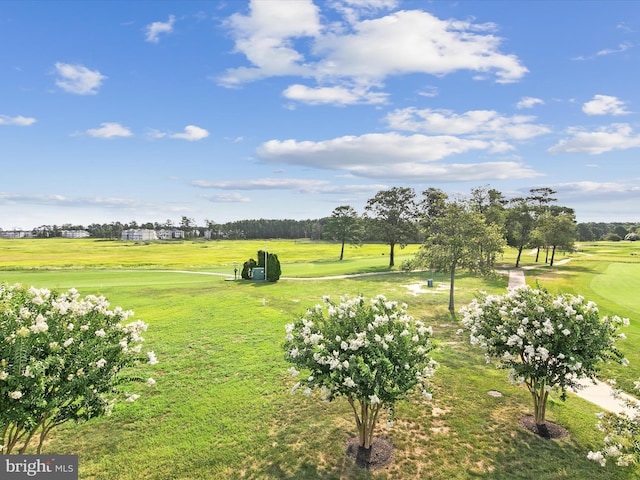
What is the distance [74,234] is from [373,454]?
227 metres

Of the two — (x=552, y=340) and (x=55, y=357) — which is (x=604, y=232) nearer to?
(x=552, y=340)

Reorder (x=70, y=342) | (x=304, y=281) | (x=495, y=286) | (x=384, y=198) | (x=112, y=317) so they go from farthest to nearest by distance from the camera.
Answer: (x=384, y=198) → (x=304, y=281) → (x=495, y=286) → (x=112, y=317) → (x=70, y=342)

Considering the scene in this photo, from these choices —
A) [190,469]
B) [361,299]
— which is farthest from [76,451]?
[361,299]

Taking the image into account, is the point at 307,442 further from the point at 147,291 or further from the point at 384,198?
the point at 384,198

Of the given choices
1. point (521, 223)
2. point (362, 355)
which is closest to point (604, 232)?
point (521, 223)

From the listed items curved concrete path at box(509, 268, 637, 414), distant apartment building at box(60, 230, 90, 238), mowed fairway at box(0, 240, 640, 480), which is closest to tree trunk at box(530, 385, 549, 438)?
mowed fairway at box(0, 240, 640, 480)

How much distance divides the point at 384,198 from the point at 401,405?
39.5 meters

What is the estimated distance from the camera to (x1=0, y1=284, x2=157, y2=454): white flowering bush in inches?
195

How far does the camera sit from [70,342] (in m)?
5.58

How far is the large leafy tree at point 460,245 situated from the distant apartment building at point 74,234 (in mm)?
212641

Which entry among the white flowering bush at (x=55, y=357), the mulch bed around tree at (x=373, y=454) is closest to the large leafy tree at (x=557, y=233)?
the mulch bed around tree at (x=373, y=454)

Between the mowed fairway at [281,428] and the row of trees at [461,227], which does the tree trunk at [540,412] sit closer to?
the mowed fairway at [281,428]

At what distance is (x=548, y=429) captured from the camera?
925 cm

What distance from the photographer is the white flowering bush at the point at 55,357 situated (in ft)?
16.3
